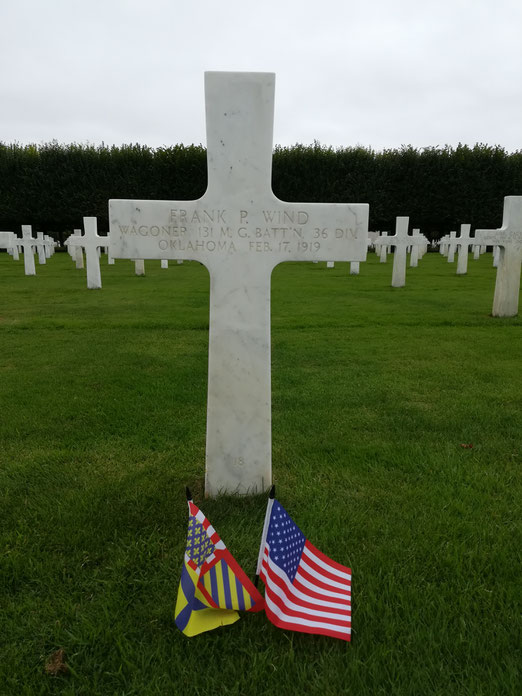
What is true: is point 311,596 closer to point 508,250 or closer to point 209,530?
point 209,530

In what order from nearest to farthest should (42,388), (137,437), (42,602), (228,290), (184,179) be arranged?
(42,602) < (228,290) < (137,437) < (42,388) < (184,179)

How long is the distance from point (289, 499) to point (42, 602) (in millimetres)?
1231

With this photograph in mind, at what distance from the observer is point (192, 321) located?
7.46 meters

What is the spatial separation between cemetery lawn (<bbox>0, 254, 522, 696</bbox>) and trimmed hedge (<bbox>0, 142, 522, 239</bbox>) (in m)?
22.8

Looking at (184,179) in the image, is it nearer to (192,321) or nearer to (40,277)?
(40,277)

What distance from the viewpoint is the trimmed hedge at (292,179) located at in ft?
87.5

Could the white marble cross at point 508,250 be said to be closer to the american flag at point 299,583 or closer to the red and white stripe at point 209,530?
the american flag at point 299,583

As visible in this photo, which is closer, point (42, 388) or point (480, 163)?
point (42, 388)

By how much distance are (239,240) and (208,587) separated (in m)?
1.52

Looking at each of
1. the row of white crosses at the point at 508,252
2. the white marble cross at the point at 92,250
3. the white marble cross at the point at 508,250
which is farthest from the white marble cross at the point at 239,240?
the white marble cross at the point at 92,250

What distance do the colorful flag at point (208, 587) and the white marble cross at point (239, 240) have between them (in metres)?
0.84

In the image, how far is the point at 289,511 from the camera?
8.39 ft

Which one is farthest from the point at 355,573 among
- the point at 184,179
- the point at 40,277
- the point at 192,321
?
the point at 184,179

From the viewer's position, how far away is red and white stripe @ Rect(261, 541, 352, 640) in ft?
5.66
